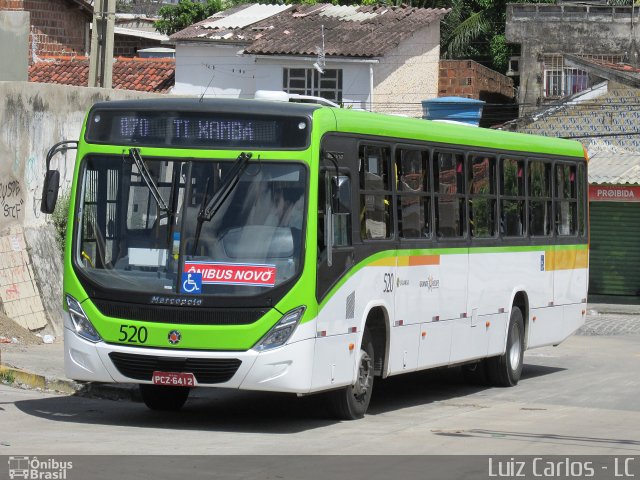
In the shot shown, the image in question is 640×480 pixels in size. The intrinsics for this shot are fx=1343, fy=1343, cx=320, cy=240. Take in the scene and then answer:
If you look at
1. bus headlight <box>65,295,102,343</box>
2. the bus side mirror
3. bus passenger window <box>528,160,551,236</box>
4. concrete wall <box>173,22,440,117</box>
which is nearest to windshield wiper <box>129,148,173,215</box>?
the bus side mirror

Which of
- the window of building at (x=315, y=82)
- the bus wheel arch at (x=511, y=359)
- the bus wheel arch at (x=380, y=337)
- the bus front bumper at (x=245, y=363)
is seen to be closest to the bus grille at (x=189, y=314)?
the bus front bumper at (x=245, y=363)

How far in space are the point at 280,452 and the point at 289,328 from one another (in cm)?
135

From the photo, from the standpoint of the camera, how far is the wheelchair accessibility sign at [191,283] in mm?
11477

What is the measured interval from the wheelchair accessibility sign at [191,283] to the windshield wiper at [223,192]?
0.20 meters

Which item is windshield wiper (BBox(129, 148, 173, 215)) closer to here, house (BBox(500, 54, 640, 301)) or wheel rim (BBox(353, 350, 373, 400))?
wheel rim (BBox(353, 350, 373, 400))

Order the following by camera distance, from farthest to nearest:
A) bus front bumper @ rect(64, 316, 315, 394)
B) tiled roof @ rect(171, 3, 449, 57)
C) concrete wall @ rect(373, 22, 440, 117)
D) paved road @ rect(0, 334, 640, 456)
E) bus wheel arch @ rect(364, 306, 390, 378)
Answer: concrete wall @ rect(373, 22, 440, 117) < tiled roof @ rect(171, 3, 449, 57) < bus wheel arch @ rect(364, 306, 390, 378) < bus front bumper @ rect(64, 316, 315, 394) < paved road @ rect(0, 334, 640, 456)

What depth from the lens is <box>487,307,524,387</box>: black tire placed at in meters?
17.0

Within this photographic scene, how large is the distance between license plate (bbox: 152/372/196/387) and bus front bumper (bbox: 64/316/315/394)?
0.06 metres

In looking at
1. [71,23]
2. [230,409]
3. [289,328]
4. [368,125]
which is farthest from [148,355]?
[71,23]

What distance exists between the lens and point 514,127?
121 ft
